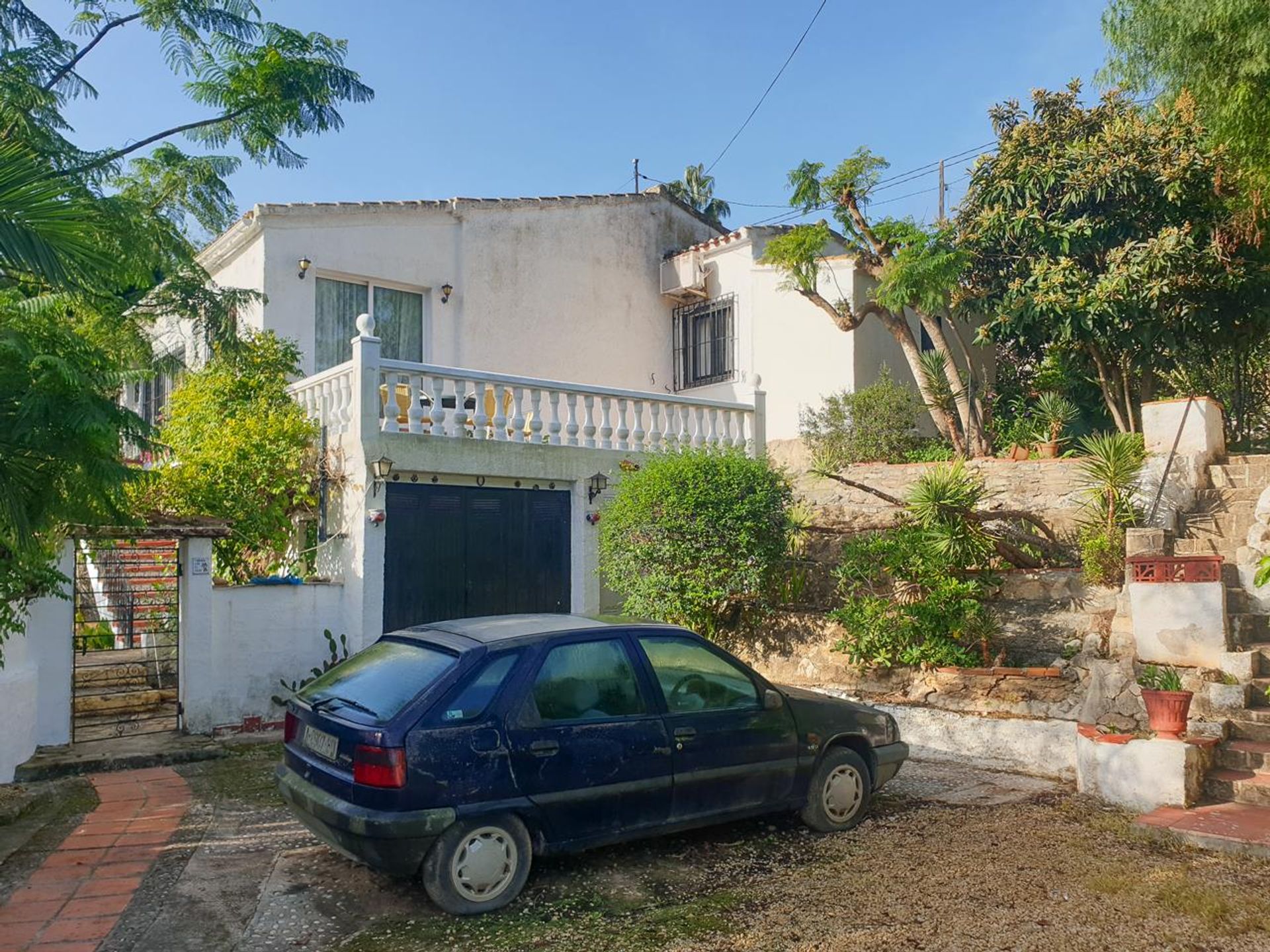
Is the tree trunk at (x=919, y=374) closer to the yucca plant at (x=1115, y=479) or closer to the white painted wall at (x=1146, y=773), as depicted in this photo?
the yucca plant at (x=1115, y=479)

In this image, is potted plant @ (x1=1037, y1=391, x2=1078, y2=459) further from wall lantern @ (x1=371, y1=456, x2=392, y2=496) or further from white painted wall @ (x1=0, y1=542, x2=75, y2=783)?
white painted wall @ (x1=0, y1=542, x2=75, y2=783)

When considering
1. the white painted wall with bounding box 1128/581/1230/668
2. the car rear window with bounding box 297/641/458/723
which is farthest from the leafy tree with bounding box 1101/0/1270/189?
the car rear window with bounding box 297/641/458/723

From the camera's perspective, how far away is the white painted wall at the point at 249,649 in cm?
918

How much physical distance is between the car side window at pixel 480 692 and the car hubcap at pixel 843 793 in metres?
2.41

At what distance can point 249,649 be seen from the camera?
380 inches

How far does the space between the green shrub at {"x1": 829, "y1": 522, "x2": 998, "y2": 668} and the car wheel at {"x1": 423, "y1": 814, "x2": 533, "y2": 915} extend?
16.6 feet

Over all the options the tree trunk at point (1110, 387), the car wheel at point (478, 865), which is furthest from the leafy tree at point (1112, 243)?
the car wheel at point (478, 865)

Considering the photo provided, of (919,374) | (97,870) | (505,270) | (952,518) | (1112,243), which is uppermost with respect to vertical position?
(505,270)

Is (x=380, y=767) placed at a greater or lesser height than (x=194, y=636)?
lesser

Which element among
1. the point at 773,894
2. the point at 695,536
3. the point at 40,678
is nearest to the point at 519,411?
the point at 695,536

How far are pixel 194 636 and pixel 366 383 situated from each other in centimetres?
316

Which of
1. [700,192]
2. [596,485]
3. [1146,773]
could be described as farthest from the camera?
[700,192]

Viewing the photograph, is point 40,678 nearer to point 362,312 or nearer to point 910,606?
point 362,312

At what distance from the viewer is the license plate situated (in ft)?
16.8
